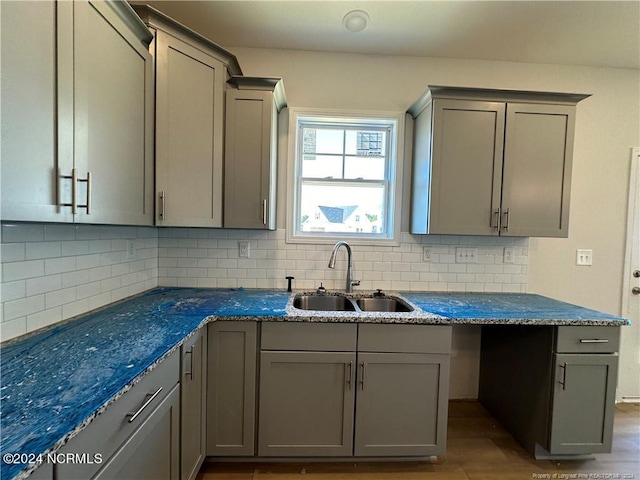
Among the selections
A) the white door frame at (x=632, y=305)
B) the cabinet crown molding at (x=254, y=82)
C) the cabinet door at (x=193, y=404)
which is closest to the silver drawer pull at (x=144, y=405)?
the cabinet door at (x=193, y=404)

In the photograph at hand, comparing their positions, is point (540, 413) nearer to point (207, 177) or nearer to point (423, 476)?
point (423, 476)

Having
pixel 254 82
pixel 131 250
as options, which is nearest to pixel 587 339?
pixel 254 82

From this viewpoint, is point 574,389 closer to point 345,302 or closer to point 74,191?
point 345,302

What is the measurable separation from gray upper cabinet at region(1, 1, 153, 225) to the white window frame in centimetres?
104

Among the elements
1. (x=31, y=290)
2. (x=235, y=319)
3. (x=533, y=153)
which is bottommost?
(x=235, y=319)

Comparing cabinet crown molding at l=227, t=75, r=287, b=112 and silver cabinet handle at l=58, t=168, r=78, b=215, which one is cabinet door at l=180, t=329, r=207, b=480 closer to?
silver cabinet handle at l=58, t=168, r=78, b=215

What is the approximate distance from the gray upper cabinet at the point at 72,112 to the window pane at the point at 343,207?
1.24m

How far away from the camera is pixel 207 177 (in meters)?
1.82

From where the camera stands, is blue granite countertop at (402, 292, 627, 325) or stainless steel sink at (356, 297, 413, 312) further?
stainless steel sink at (356, 297, 413, 312)

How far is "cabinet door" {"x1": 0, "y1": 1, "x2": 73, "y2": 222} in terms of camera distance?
2.77ft

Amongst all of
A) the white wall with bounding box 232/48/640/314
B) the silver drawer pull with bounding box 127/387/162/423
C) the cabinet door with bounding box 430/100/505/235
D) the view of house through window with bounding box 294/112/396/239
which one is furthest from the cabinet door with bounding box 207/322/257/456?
the white wall with bounding box 232/48/640/314

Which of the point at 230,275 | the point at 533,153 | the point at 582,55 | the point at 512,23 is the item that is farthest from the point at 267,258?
the point at 582,55

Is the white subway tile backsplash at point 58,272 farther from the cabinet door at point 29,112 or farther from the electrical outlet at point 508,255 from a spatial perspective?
the electrical outlet at point 508,255

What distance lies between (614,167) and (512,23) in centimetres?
150
